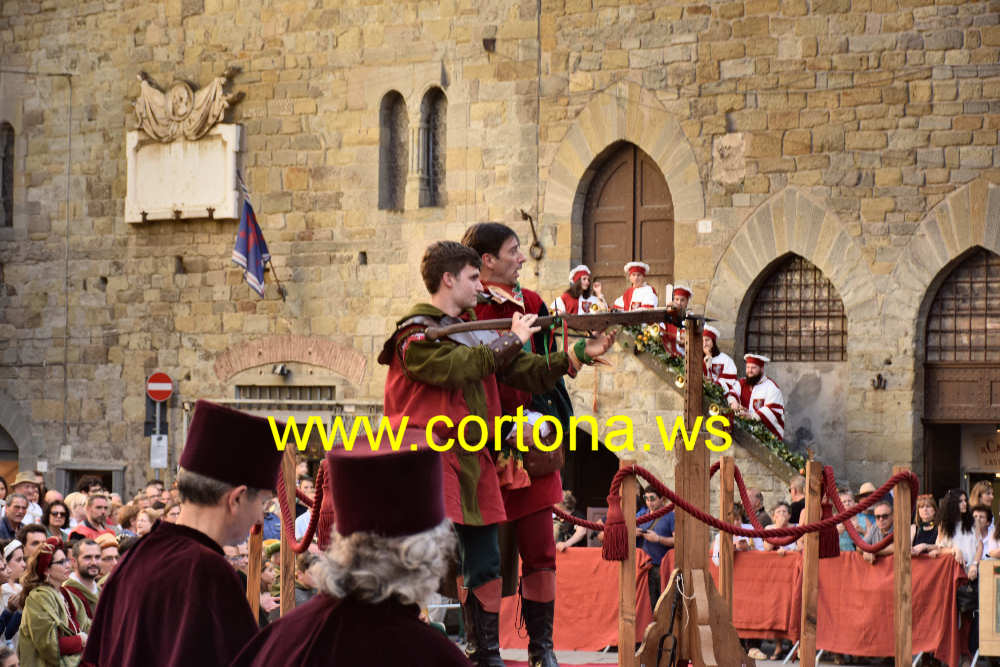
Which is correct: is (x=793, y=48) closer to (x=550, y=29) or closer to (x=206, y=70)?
(x=550, y=29)

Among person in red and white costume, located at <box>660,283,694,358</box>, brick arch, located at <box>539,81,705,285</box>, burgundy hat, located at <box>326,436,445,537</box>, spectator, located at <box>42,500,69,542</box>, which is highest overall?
brick arch, located at <box>539,81,705,285</box>

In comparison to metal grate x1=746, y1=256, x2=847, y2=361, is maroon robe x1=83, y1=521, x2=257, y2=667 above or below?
below

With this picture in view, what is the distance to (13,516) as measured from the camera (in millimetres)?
13984

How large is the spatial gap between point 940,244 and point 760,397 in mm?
2644

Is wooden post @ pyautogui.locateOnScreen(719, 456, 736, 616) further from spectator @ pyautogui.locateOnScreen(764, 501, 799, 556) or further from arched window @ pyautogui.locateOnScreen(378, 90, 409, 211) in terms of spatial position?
arched window @ pyautogui.locateOnScreen(378, 90, 409, 211)

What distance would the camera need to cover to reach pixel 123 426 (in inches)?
936

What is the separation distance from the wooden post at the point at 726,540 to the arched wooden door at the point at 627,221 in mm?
10318

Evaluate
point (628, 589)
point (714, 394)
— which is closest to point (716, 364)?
point (714, 394)

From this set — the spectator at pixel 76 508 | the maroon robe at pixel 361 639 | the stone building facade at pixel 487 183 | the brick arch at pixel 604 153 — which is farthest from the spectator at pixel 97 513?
the maroon robe at pixel 361 639

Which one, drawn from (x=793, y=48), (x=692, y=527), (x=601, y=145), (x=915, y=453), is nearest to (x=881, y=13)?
(x=793, y=48)

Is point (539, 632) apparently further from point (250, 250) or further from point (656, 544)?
point (250, 250)

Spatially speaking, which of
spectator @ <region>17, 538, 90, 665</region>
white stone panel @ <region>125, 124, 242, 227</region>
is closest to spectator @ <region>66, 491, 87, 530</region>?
spectator @ <region>17, 538, 90, 665</region>

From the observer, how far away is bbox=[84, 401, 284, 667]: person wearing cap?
472 centimetres

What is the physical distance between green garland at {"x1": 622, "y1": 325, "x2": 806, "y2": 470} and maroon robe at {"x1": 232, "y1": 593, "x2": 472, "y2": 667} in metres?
13.4
